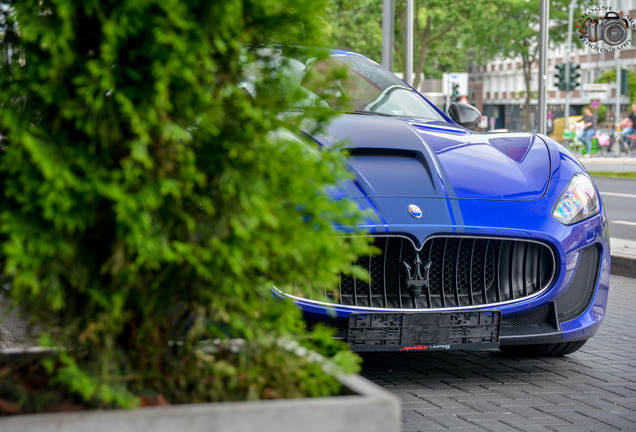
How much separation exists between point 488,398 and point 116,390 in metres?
2.87

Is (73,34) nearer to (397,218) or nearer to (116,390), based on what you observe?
(116,390)

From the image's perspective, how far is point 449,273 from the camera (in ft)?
16.4

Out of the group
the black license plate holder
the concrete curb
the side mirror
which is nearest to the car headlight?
the black license plate holder

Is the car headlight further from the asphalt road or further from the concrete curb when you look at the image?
the asphalt road

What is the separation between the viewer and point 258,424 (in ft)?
7.83

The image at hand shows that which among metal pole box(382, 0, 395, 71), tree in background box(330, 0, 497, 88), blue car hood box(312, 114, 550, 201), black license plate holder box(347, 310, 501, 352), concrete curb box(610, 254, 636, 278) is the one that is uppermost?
tree in background box(330, 0, 497, 88)

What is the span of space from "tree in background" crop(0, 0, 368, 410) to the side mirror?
13.0 feet

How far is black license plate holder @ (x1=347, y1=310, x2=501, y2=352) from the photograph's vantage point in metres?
4.79

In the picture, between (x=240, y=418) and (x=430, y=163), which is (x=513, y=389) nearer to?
(x=430, y=163)

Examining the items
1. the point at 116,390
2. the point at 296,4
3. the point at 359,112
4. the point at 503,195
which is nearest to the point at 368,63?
the point at 359,112

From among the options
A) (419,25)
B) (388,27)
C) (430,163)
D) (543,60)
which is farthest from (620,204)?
(419,25)

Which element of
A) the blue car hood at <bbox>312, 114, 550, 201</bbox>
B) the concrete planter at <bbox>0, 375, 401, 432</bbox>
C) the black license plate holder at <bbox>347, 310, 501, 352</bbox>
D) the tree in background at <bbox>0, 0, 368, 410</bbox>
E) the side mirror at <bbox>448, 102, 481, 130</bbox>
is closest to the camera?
the concrete planter at <bbox>0, 375, 401, 432</bbox>

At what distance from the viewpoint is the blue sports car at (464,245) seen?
4.84m

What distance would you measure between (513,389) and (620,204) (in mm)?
15068
